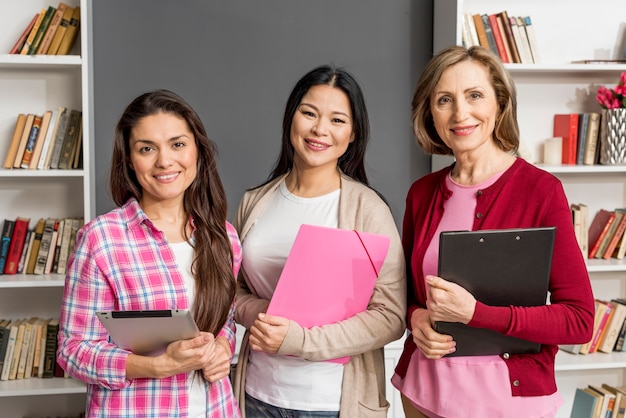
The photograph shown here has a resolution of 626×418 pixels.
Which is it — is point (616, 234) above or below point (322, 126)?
below

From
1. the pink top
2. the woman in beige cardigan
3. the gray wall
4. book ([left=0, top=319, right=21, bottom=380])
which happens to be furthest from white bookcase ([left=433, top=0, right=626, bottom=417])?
book ([left=0, top=319, right=21, bottom=380])

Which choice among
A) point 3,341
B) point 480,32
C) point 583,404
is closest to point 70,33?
point 3,341

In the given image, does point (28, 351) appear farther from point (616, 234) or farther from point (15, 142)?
point (616, 234)

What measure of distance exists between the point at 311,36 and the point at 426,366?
196cm

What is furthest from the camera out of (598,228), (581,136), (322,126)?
(598,228)

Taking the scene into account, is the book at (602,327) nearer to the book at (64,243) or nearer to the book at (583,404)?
the book at (583,404)

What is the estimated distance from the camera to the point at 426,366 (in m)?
1.79

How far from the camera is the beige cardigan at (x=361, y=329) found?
1758 mm

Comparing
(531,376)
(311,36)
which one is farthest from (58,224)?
Result: (531,376)

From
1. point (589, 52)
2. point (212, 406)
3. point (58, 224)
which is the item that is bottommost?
point (212, 406)

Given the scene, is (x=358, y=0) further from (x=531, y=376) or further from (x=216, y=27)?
(x=531, y=376)

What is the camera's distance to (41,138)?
3.04 meters

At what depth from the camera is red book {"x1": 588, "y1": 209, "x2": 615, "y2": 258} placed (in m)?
3.47

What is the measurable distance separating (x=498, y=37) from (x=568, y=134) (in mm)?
580
